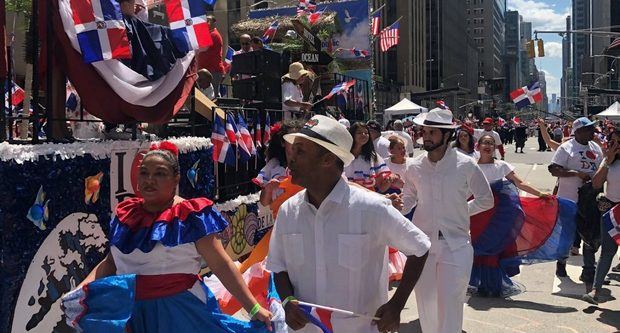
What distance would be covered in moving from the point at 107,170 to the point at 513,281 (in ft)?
17.4

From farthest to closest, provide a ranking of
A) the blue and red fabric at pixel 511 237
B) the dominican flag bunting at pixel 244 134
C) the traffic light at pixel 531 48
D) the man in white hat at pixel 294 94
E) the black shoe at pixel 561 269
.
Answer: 1. the traffic light at pixel 531 48
2. the man in white hat at pixel 294 94
3. the black shoe at pixel 561 269
4. the dominican flag bunting at pixel 244 134
5. the blue and red fabric at pixel 511 237

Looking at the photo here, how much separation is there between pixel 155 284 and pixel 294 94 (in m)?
7.55

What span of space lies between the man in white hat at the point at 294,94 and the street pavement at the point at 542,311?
13.1 feet

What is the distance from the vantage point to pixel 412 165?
5133 mm

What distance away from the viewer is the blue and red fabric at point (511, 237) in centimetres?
730

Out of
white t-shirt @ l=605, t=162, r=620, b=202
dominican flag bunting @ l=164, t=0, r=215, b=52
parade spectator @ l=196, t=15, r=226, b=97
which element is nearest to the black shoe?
white t-shirt @ l=605, t=162, r=620, b=202

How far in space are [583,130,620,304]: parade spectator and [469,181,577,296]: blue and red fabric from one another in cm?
58

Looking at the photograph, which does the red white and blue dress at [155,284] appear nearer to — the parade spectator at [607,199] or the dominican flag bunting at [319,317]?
the dominican flag bunting at [319,317]

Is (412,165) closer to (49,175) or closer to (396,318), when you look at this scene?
(396,318)

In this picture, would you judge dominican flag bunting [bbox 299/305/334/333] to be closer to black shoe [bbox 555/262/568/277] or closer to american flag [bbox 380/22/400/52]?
black shoe [bbox 555/262/568/277]

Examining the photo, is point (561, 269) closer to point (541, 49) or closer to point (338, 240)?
point (338, 240)

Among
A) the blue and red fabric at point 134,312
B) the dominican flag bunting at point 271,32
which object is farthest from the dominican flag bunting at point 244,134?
the dominican flag bunting at point 271,32

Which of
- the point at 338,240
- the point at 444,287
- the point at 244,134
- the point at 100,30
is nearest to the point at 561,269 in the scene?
the point at 444,287

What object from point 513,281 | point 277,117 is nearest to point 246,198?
point 277,117
